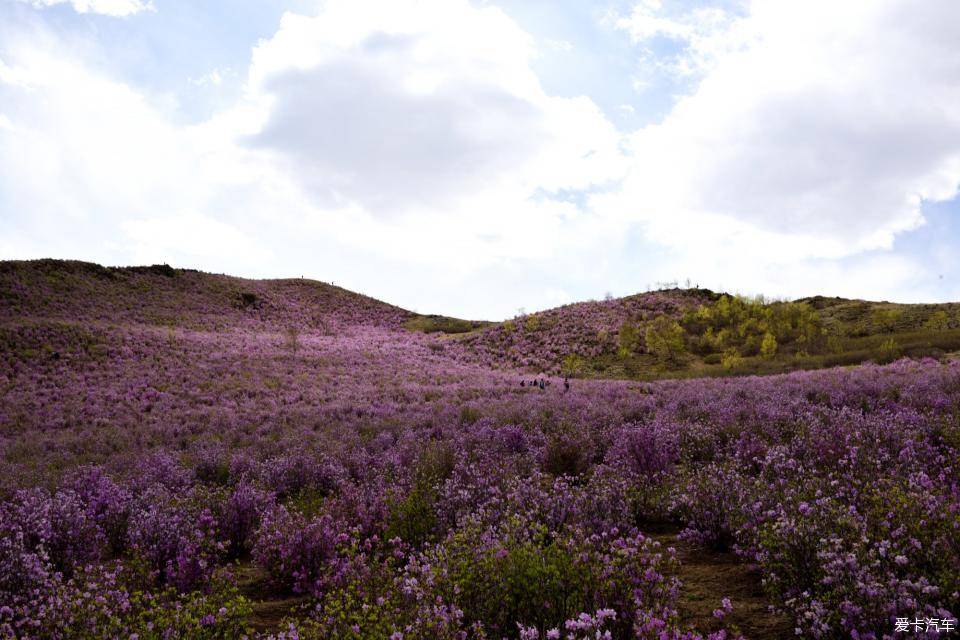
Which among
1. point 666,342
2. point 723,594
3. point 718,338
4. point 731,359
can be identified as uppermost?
point 718,338

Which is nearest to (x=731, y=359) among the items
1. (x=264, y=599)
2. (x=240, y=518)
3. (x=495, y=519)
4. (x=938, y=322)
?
(x=938, y=322)

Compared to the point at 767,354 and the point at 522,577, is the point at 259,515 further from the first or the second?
the point at 767,354

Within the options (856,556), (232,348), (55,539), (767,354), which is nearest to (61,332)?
(232,348)

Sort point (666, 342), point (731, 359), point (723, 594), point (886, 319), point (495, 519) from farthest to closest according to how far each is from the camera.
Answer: point (886, 319)
point (666, 342)
point (731, 359)
point (495, 519)
point (723, 594)

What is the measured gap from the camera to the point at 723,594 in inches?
186

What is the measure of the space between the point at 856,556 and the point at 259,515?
21.7ft

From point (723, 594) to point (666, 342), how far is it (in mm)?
34872

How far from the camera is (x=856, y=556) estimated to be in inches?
136

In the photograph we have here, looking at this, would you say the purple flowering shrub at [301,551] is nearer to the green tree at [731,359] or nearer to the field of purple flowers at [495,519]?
the field of purple flowers at [495,519]

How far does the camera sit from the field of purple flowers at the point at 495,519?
3643 millimetres

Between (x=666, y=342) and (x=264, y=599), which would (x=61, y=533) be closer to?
(x=264, y=599)

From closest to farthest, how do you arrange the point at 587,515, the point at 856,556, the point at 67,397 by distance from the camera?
the point at 856,556
the point at 587,515
the point at 67,397

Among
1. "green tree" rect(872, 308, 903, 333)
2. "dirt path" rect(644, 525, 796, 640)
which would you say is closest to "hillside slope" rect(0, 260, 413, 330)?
"green tree" rect(872, 308, 903, 333)

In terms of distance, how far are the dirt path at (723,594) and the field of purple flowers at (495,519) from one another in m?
0.04
